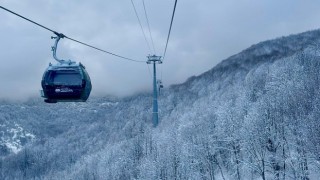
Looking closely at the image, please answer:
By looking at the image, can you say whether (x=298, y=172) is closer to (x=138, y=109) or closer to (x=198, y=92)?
(x=198, y=92)

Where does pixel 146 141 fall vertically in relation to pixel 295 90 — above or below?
below

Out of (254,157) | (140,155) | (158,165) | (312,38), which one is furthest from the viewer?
(312,38)

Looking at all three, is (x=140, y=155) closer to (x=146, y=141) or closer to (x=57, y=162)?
(x=146, y=141)

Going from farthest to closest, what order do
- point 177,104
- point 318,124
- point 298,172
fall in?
point 177,104 → point 298,172 → point 318,124

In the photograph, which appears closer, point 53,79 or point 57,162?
point 53,79

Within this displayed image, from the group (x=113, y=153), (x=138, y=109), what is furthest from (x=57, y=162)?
(x=113, y=153)

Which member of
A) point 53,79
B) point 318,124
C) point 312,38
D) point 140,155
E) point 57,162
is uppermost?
point 312,38

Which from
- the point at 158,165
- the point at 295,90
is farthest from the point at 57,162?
the point at 295,90
